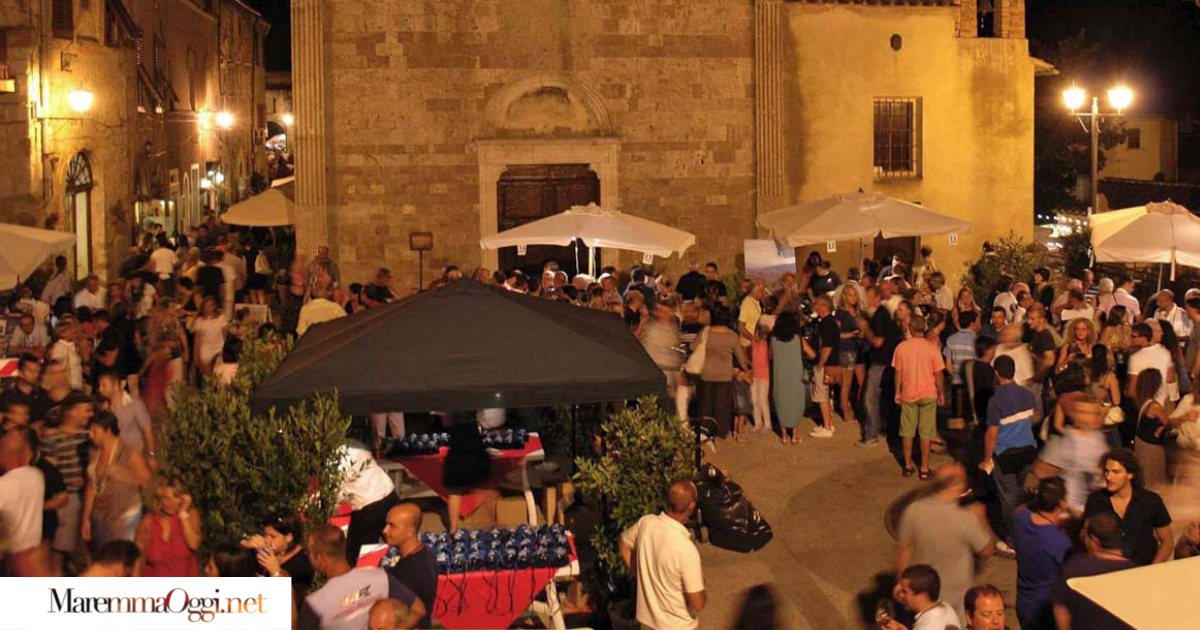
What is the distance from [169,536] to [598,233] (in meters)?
10.2

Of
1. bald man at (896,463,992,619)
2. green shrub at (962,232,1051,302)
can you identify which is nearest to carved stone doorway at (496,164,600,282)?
green shrub at (962,232,1051,302)

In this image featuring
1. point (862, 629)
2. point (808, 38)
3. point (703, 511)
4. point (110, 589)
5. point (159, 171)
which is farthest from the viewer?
point (159, 171)

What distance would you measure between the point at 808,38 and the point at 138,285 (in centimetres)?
1169

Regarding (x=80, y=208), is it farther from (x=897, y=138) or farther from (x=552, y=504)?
(x=552, y=504)

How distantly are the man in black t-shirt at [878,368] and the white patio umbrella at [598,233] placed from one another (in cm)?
404

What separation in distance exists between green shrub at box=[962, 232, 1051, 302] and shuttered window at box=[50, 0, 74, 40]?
15.6 meters

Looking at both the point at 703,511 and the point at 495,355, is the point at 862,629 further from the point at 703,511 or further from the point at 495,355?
the point at 495,355

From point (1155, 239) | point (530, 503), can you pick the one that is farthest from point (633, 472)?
point (1155, 239)

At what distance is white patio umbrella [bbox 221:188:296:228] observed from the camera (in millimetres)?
23281

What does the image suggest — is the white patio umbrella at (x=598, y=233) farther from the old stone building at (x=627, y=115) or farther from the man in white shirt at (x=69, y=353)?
the man in white shirt at (x=69, y=353)

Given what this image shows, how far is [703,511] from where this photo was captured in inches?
451

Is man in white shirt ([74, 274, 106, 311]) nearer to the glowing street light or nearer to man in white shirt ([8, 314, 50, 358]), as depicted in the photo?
man in white shirt ([8, 314, 50, 358])

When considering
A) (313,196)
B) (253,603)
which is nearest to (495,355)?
(253,603)

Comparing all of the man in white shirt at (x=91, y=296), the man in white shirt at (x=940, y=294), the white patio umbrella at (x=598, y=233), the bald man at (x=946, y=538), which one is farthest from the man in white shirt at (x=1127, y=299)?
the man in white shirt at (x=91, y=296)
